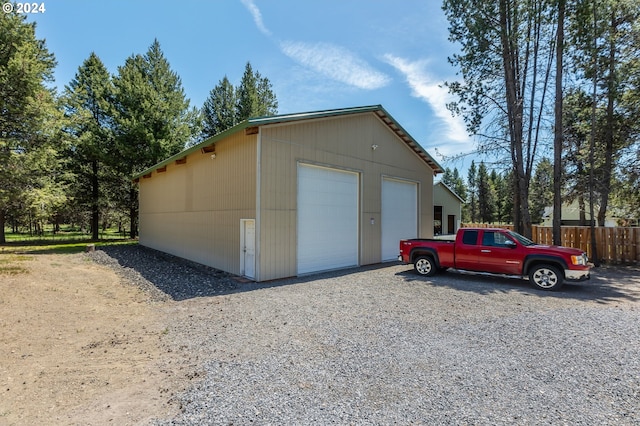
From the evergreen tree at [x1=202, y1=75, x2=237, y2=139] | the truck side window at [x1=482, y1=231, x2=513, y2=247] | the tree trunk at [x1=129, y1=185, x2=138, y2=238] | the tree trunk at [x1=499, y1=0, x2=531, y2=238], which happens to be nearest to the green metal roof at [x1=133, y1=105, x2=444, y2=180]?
the tree trunk at [x1=499, y1=0, x2=531, y2=238]

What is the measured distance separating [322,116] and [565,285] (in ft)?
28.9

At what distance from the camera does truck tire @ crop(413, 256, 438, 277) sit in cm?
970

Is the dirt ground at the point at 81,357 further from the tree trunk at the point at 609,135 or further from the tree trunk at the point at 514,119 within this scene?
the tree trunk at the point at 609,135

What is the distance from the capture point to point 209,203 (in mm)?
11602

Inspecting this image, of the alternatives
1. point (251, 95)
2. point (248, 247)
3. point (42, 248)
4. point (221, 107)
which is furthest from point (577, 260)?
point (221, 107)

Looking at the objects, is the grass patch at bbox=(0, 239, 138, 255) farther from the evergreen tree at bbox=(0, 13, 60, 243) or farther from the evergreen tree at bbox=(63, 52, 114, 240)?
the evergreen tree at bbox=(63, 52, 114, 240)

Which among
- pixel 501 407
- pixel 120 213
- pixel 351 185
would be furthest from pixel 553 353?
pixel 120 213

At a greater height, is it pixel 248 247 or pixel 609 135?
pixel 609 135

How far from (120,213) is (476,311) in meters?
29.3

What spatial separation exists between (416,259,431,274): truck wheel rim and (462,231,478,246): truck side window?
134 cm

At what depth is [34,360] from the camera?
404cm

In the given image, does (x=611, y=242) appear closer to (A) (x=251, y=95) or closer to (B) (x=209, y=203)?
(B) (x=209, y=203)

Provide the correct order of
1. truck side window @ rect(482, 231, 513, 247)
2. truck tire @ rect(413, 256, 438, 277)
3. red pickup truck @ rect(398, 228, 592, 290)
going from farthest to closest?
truck tire @ rect(413, 256, 438, 277) → truck side window @ rect(482, 231, 513, 247) → red pickup truck @ rect(398, 228, 592, 290)

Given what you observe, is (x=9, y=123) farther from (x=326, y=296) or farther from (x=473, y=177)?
(x=473, y=177)
